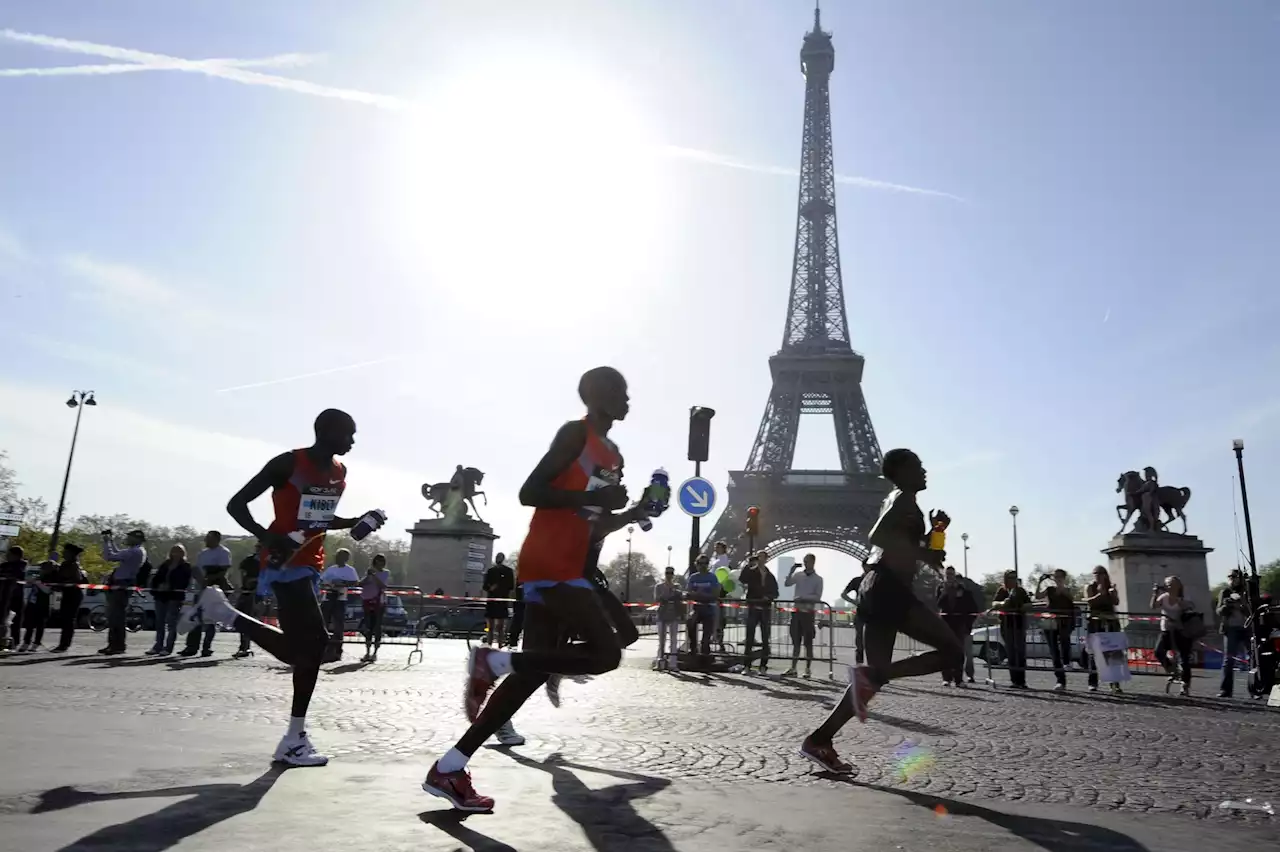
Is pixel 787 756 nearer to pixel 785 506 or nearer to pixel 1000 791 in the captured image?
pixel 1000 791

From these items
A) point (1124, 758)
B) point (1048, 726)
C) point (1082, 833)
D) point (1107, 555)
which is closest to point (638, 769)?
point (1082, 833)

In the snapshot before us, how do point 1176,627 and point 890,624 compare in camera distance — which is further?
point 1176,627

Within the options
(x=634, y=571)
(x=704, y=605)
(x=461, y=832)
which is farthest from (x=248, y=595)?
(x=634, y=571)

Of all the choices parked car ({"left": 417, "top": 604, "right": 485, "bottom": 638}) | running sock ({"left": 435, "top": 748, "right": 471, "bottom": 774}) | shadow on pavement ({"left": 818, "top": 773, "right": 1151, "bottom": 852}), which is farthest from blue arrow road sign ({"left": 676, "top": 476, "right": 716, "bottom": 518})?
parked car ({"left": 417, "top": 604, "right": 485, "bottom": 638})

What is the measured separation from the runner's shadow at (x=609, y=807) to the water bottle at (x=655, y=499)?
1127mm

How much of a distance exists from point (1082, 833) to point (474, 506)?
1277 inches

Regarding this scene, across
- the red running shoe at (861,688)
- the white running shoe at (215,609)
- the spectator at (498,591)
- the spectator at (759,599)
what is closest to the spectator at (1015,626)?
the spectator at (759,599)

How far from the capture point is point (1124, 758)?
239 inches

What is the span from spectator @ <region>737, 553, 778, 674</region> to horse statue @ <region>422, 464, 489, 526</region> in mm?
21104

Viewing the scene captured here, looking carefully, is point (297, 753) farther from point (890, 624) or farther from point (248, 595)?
point (248, 595)

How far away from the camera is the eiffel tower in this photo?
5522 centimetres

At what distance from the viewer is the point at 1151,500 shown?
2870 centimetres

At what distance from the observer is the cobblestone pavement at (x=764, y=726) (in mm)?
4797

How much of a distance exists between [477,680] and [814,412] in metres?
60.7
